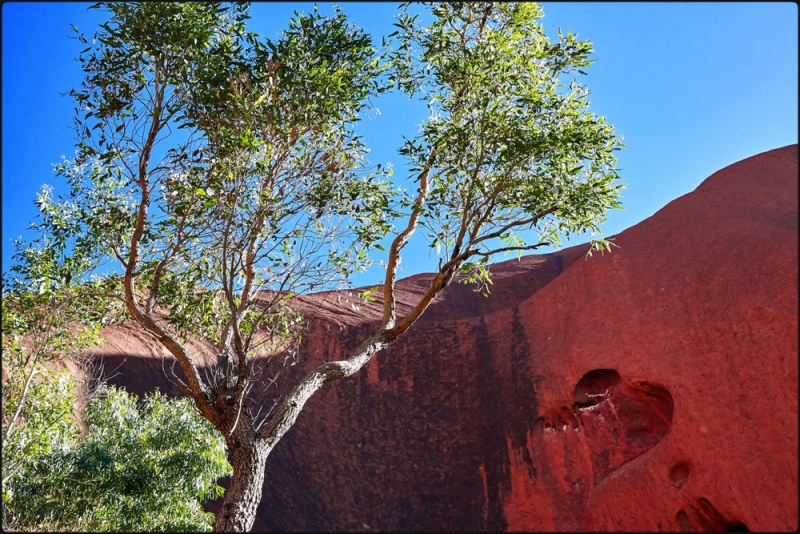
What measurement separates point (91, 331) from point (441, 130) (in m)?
7.91

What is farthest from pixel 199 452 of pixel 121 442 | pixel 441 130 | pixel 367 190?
pixel 441 130

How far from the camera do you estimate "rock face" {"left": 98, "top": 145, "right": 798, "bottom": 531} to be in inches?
567

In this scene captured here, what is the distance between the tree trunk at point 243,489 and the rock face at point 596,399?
398 inches

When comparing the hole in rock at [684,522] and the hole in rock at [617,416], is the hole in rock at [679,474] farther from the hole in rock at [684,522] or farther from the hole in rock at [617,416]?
the hole in rock at [617,416]

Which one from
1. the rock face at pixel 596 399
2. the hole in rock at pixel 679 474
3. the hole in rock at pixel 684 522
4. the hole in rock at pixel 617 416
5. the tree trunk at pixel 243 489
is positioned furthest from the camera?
the hole in rock at pixel 617 416

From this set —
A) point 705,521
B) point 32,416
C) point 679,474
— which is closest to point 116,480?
point 32,416

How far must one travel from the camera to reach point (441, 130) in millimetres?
11195

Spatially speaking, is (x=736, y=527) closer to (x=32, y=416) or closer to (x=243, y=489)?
(x=243, y=489)

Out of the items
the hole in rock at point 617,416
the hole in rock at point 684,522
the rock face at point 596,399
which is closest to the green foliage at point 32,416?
the rock face at point 596,399

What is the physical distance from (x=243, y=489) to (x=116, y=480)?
6616 millimetres

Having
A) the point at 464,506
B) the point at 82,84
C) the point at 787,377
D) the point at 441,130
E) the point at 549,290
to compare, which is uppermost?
the point at 82,84

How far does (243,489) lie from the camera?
352 inches

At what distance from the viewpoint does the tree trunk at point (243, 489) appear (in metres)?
8.68

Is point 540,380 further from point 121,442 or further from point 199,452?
point 121,442
